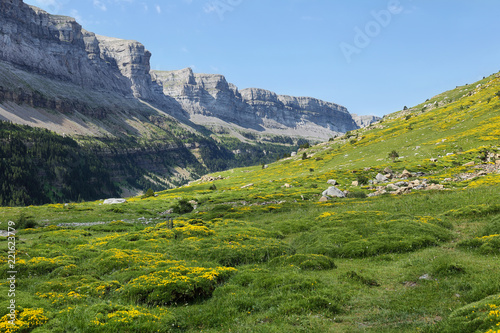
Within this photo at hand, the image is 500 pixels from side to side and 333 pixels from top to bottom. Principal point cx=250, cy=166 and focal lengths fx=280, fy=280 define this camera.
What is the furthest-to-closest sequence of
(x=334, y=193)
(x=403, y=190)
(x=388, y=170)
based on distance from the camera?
(x=388, y=170)
(x=334, y=193)
(x=403, y=190)

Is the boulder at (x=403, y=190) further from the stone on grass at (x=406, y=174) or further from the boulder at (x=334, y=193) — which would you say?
the stone on grass at (x=406, y=174)

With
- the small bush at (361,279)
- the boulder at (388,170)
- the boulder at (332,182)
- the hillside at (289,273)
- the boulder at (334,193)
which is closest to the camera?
the hillside at (289,273)

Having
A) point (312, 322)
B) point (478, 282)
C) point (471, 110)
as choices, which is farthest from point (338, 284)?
point (471, 110)

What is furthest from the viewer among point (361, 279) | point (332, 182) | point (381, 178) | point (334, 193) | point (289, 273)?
point (332, 182)

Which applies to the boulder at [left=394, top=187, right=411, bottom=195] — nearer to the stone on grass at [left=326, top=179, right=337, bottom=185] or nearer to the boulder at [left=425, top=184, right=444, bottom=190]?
the boulder at [left=425, top=184, right=444, bottom=190]

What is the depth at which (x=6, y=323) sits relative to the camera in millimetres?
12445

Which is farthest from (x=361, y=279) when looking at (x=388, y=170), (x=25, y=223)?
(x=25, y=223)

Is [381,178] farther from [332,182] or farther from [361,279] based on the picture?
[361,279]

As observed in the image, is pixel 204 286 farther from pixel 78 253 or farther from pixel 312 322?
pixel 78 253

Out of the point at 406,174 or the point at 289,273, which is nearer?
the point at 289,273

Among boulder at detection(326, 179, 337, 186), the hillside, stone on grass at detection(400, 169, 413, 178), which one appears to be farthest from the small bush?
boulder at detection(326, 179, 337, 186)

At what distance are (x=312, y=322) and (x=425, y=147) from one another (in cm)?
8405

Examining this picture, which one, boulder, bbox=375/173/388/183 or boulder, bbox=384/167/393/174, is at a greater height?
boulder, bbox=384/167/393/174

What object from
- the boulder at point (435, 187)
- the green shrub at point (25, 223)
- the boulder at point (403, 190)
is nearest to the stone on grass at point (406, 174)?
the boulder at point (435, 187)
